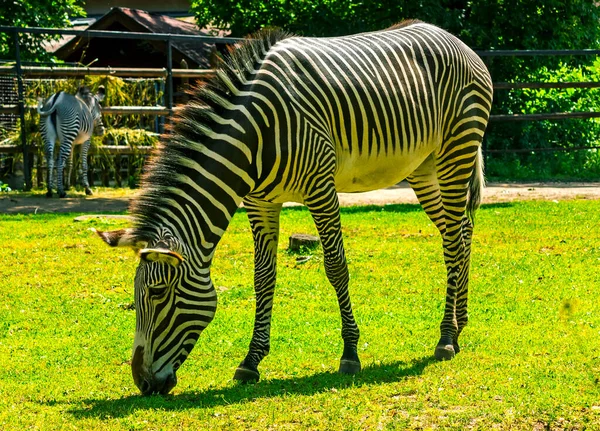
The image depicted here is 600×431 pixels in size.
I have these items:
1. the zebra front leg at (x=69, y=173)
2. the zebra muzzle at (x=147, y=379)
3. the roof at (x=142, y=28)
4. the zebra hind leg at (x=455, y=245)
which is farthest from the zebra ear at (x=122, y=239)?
the roof at (x=142, y=28)

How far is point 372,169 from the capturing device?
6.35m

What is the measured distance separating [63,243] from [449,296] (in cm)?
602

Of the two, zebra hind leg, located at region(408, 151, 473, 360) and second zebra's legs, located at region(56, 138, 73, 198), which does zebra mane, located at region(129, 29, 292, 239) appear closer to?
zebra hind leg, located at region(408, 151, 473, 360)


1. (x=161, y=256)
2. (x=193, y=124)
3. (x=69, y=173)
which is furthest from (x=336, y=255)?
(x=69, y=173)

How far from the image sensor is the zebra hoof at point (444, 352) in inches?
246

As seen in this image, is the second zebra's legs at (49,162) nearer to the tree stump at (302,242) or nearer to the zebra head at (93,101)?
the zebra head at (93,101)

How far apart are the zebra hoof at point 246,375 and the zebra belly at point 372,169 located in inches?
58.1

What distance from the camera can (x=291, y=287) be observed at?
29.1ft

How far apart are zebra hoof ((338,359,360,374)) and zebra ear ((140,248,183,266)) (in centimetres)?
153

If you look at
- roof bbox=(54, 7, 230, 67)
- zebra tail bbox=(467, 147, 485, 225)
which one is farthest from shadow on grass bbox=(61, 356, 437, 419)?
roof bbox=(54, 7, 230, 67)

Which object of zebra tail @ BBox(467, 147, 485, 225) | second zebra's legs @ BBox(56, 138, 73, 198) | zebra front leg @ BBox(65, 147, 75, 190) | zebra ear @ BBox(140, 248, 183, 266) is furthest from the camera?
zebra front leg @ BBox(65, 147, 75, 190)

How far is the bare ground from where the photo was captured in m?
14.1

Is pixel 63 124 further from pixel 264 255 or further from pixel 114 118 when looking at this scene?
pixel 264 255

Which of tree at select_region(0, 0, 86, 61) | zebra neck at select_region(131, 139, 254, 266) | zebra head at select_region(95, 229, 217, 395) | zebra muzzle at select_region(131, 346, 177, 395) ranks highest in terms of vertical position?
tree at select_region(0, 0, 86, 61)
